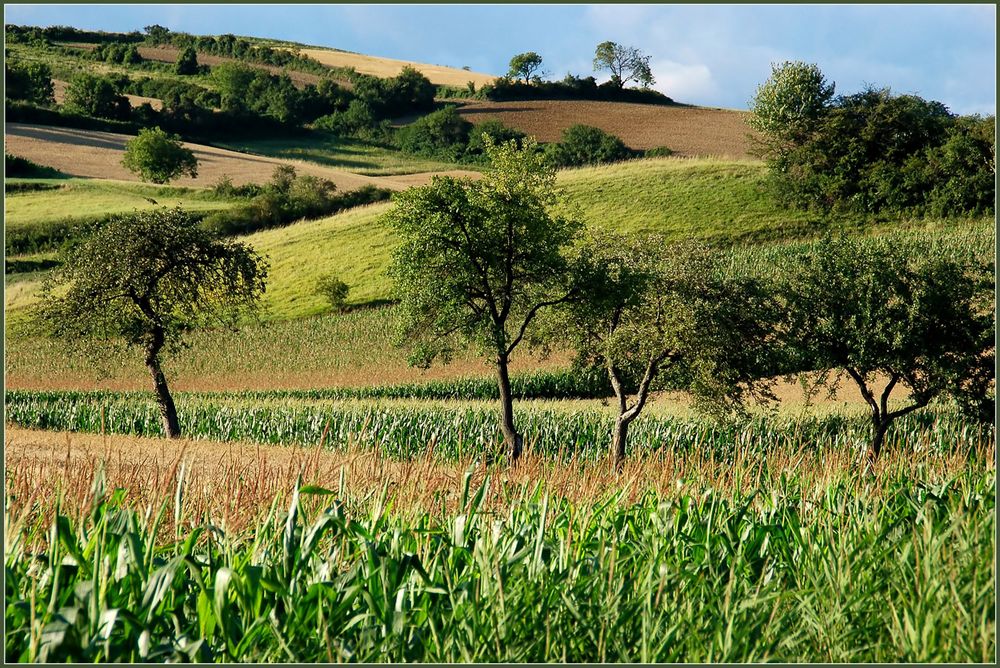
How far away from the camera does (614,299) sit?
20.2m

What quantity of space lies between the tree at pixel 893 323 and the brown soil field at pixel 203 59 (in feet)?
329

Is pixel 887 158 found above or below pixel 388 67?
below

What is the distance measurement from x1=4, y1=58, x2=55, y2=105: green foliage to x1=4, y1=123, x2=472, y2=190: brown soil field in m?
6.08

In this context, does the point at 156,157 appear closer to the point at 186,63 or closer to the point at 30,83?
the point at 30,83

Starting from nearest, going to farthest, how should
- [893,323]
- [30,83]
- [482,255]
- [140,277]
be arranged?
[482,255] → [893,323] → [140,277] → [30,83]

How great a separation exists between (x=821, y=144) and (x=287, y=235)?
34696mm

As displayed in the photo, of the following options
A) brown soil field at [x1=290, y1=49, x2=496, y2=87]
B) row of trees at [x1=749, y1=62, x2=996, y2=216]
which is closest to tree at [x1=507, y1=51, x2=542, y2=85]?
brown soil field at [x1=290, y1=49, x2=496, y2=87]

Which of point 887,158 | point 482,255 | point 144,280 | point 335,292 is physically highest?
point 887,158

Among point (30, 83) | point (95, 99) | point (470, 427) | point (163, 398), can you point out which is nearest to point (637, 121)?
point (95, 99)

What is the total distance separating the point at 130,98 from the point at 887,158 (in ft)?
261

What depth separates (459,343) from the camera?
2073 cm

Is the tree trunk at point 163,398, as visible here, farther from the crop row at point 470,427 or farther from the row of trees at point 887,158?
the row of trees at point 887,158

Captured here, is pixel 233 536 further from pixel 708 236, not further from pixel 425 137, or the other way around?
pixel 425 137

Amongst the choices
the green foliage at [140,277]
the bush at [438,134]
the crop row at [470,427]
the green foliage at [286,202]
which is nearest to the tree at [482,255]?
the crop row at [470,427]
